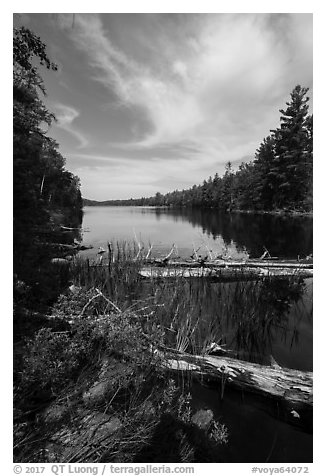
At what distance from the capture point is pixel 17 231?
258 centimetres

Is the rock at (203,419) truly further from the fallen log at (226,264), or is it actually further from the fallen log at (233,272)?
the fallen log at (226,264)

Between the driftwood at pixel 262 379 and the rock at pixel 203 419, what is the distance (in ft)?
1.67

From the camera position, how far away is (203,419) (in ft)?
10.7

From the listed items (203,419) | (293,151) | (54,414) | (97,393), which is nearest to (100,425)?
(97,393)

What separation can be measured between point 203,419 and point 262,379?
1.21 m

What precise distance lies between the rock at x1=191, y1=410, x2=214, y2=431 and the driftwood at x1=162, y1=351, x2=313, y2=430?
509 mm

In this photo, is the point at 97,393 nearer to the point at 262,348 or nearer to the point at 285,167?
the point at 262,348

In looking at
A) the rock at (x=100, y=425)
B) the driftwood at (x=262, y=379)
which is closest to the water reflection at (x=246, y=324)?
the driftwood at (x=262, y=379)

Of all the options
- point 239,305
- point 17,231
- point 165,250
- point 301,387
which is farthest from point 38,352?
point 165,250

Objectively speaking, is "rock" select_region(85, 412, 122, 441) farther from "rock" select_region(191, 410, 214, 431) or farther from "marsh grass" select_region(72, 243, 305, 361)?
"marsh grass" select_region(72, 243, 305, 361)

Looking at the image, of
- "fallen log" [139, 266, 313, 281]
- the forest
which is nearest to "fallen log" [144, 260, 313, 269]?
"fallen log" [139, 266, 313, 281]

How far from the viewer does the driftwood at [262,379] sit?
326 centimetres

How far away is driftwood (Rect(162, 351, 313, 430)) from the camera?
10.7 feet

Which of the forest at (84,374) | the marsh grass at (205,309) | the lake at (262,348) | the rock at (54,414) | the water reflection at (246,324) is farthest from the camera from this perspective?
the marsh grass at (205,309)
